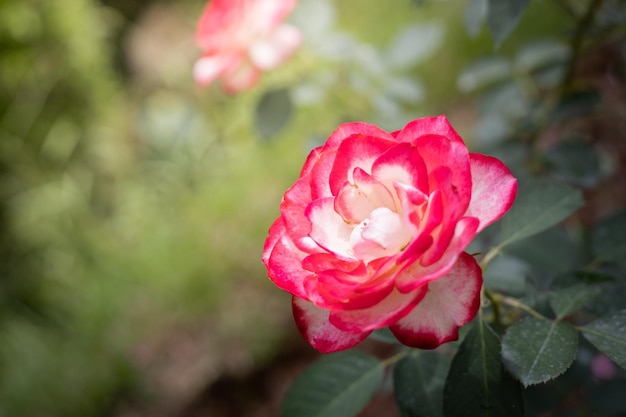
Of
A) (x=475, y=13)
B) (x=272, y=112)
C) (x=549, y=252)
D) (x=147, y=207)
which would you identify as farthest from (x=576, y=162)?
(x=147, y=207)

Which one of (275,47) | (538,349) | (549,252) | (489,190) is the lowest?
(549,252)

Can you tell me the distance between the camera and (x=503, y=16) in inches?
20.3

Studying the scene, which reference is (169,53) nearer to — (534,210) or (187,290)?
(187,290)

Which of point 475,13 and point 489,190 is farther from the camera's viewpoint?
point 475,13

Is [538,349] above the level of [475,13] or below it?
below

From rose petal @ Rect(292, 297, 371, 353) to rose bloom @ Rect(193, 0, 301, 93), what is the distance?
1.88 ft

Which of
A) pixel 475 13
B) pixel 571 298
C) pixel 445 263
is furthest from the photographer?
pixel 475 13

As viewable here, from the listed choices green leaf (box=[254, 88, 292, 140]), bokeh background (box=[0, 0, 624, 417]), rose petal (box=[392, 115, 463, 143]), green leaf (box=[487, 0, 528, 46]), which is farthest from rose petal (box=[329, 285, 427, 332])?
bokeh background (box=[0, 0, 624, 417])

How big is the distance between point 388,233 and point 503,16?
0.28 meters

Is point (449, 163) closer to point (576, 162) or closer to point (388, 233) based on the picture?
point (388, 233)

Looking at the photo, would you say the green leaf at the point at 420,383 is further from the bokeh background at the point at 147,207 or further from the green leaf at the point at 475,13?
the bokeh background at the point at 147,207

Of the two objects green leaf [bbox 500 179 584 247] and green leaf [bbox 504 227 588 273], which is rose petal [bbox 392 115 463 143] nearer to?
green leaf [bbox 500 179 584 247]

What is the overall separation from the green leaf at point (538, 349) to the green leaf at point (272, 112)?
55 centimetres

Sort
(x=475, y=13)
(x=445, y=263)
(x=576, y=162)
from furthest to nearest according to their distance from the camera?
(x=576, y=162)
(x=475, y=13)
(x=445, y=263)
